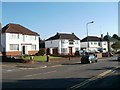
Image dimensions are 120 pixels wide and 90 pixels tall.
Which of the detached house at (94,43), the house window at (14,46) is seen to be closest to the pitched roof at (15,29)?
the house window at (14,46)

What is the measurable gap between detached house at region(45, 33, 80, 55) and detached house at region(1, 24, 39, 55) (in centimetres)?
1217

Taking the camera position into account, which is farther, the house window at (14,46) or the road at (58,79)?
the house window at (14,46)

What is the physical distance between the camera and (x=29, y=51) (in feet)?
172

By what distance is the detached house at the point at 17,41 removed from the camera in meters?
46.8

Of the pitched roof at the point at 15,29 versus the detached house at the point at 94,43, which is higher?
the pitched roof at the point at 15,29

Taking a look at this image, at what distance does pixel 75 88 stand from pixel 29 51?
42.4 m

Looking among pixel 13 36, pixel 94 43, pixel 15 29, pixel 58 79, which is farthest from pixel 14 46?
pixel 94 43

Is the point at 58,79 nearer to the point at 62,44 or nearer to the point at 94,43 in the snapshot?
the point at 62,44

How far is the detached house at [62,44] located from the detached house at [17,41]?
12174mm

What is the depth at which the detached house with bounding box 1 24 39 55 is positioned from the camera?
46.8 metres

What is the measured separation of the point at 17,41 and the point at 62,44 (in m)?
22.5

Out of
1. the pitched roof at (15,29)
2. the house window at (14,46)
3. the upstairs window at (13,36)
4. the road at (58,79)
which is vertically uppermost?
the pitched roof at (15,29)

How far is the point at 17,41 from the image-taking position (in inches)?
1938

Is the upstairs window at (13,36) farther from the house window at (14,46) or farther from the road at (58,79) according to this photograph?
the road at (58,79)
